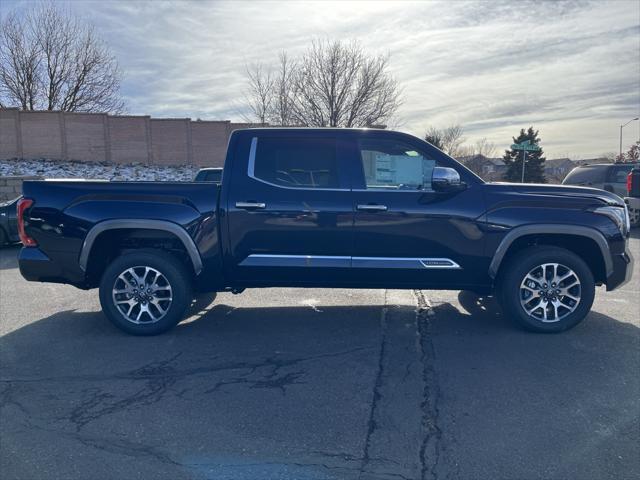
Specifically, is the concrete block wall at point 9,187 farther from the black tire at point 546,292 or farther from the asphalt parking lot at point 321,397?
the black tire at point 546,292

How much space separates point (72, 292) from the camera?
23.8 ft

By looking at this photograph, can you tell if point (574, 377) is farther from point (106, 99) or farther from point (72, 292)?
point (106, 99)

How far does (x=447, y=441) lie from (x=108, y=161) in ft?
104

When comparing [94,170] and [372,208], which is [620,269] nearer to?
[372,208]

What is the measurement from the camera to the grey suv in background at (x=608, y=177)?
14391mm

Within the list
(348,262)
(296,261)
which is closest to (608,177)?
(348,262)

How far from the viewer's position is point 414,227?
5051 millimetres

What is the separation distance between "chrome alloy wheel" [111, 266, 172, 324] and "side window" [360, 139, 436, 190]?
7.90 feet

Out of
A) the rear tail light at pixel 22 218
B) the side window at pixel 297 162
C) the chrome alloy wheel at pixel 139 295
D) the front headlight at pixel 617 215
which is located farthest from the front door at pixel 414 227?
the rear tail light at pixel 22 218

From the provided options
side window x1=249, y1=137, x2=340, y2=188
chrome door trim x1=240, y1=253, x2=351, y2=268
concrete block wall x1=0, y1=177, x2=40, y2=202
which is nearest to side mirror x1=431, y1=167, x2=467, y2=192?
A: side window x1=249, y1=137, x2=340, y2=188

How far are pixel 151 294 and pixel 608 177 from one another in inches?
552

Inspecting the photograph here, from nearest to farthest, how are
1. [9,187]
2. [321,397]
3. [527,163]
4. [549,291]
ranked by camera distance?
[321,397]
[549,291]
[9,187]
[527,163]

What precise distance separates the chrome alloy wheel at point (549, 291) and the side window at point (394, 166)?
145 cm

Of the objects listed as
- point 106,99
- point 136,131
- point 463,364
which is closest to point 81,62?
point 106,99
